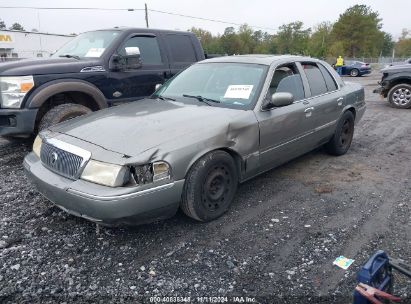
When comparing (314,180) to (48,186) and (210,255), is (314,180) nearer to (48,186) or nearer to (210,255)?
(210,255)

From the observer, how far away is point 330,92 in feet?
17.4

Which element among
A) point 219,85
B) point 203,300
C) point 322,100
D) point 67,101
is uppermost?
point 219,85

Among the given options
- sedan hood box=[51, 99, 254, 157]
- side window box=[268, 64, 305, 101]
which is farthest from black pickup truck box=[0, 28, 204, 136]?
side window box=[268, 64, 305, 101]

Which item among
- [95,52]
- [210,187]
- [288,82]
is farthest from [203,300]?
[95,52]

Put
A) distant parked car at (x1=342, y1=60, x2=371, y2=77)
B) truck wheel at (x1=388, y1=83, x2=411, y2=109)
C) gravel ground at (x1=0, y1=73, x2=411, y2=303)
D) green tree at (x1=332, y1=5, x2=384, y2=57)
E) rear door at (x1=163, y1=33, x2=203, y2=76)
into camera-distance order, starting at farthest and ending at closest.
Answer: green tree at (x1=332, y1=5, x2=384, y2=57) → distant parked car at (x1=342, y1=60, x2=371, y2=77) → truck wheel at (x1=388, y1=83, x2=411, y2=109) → rear door at (x1=163, y1=33, x2=203, y2=76) → gravel ground at (x1=0, y1=73, x2=411, y2=303)

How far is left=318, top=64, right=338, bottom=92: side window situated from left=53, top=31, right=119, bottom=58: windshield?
330 centimetres

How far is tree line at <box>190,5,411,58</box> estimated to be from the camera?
60719 millimetres

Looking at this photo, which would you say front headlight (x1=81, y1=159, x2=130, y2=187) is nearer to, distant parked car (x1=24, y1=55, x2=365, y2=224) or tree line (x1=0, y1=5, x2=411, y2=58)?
distant parked car (x1=24, y1=55, x2=365, y2=224)

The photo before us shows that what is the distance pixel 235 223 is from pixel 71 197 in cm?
156

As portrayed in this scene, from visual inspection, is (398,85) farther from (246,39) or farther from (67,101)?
(246,39)

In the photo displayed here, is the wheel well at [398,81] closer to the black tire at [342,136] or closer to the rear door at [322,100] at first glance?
the black tire at [342,136]

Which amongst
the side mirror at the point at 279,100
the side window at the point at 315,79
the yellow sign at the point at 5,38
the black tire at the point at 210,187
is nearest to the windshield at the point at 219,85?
the side mirror at the point at 279,100

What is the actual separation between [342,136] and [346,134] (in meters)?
0.16

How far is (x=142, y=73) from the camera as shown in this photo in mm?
6082
